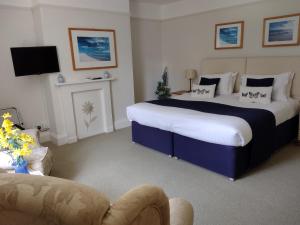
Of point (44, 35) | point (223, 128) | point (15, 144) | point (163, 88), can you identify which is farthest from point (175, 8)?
point (15, 144)

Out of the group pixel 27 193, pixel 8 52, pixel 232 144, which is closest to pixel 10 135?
pixel 27 193

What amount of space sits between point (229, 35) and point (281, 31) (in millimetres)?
967

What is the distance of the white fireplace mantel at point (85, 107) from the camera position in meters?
4.17

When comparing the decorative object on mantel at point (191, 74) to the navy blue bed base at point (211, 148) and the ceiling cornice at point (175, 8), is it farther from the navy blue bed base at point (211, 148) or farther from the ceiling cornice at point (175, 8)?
the navy blue bed base at point (211, 148)

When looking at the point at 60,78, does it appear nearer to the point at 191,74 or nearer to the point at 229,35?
the point at 191,74

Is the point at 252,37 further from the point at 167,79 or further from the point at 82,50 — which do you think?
the point at 82,50

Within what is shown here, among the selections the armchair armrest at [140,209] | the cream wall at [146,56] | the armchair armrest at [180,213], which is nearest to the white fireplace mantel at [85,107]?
the cream wall at [146,56]

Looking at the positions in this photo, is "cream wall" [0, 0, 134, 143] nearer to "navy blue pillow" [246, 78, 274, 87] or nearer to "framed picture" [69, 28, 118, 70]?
"framed picture" [69, 28, 118, 70]

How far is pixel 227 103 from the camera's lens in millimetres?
3693

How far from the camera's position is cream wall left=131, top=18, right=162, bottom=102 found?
555cm

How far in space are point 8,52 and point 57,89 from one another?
0.99 meters

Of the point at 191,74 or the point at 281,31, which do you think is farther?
the point at 191,74

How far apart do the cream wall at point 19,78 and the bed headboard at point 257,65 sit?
347 centimetres

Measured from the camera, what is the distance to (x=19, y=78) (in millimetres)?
4023
